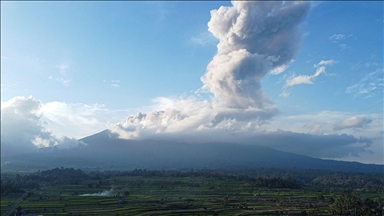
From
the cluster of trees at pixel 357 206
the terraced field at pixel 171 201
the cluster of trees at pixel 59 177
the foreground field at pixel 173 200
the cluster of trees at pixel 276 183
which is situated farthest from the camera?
the cluster of trees at pixel 59 177

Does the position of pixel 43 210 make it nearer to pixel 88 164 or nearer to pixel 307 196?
pixel 307 196

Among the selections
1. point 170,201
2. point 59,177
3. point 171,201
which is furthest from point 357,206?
point 59,177

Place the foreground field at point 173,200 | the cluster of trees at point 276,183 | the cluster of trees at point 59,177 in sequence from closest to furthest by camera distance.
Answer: the foreground field at point 173,200 → the cluster of trees at point 276,183 → the cluster of trees at point 59,177

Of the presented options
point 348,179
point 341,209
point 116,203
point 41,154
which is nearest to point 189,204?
point 116,203

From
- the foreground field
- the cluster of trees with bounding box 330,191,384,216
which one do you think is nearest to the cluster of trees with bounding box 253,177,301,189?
the foreground field

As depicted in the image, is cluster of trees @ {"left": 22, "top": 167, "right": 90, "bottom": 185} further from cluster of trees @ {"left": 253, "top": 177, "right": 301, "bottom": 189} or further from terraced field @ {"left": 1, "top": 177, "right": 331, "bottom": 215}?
cluster of trees @ {"left": 253, "top": 177, "right": 301, "bottom": 189}

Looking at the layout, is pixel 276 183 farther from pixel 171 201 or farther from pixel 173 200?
pixel 171 201

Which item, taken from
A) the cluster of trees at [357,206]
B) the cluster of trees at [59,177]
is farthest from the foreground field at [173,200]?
the cluster of trees at [59,177]

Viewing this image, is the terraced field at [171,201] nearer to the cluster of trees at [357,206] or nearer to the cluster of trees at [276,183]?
the cluster of trees at [357,206]
